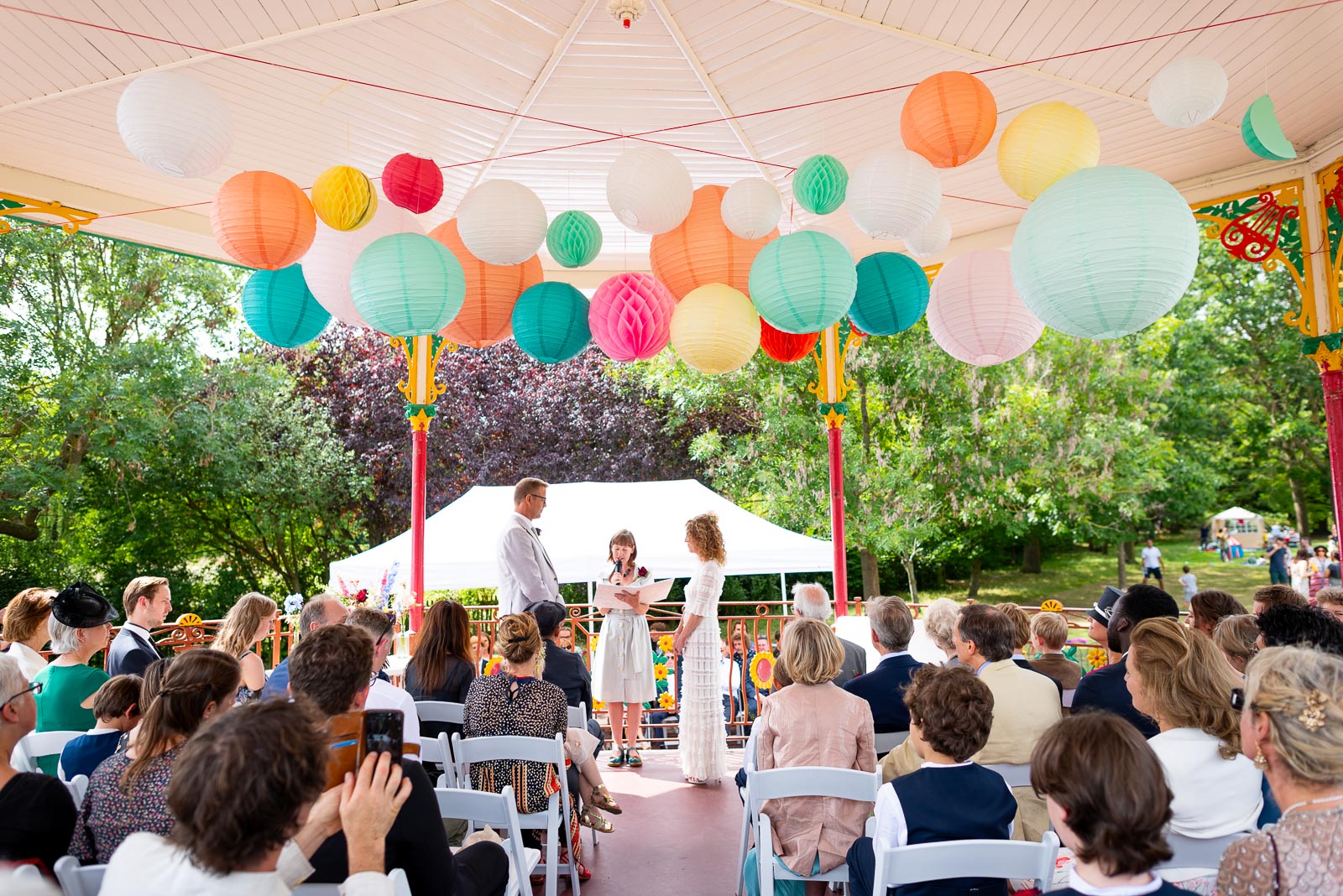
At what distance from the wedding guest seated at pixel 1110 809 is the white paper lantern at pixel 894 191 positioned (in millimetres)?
2693

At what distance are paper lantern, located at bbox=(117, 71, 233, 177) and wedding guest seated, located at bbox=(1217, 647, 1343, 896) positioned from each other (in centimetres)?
411

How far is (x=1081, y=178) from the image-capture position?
10.5ft

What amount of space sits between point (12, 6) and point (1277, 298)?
23627 millimetres

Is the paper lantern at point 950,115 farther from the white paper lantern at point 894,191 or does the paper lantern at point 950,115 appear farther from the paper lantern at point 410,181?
the paper lantern at point 410,181

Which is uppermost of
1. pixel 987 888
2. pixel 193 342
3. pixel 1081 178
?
pixel 193 342

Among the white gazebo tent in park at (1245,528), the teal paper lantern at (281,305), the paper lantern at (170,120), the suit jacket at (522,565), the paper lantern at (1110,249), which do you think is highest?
the paper lantern at (170,120)

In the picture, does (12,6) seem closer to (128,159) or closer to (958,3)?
(128,159)

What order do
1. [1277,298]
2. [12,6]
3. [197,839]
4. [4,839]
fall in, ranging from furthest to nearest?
[1277,298] < [12,6] < [4,839] < [197,839]

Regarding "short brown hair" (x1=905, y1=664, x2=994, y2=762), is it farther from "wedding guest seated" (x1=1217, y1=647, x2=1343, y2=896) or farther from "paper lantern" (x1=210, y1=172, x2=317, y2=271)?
"paper lantern" (x1=210, y1=172, x2=317, y2=271)

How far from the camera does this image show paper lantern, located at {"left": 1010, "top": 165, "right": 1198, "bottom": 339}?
3059 mm

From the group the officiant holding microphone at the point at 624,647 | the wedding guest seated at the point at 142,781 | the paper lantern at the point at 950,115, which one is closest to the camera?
the wedding guest seated at the point at 142,781

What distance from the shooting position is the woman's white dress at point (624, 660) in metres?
5.65

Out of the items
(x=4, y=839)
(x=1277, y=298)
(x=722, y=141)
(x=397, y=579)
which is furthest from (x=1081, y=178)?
(x=1277, y=298)

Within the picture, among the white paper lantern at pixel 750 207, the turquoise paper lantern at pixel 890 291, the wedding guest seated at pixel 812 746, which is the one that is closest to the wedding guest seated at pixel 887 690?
the wedding guest seated at pixel 812 746
